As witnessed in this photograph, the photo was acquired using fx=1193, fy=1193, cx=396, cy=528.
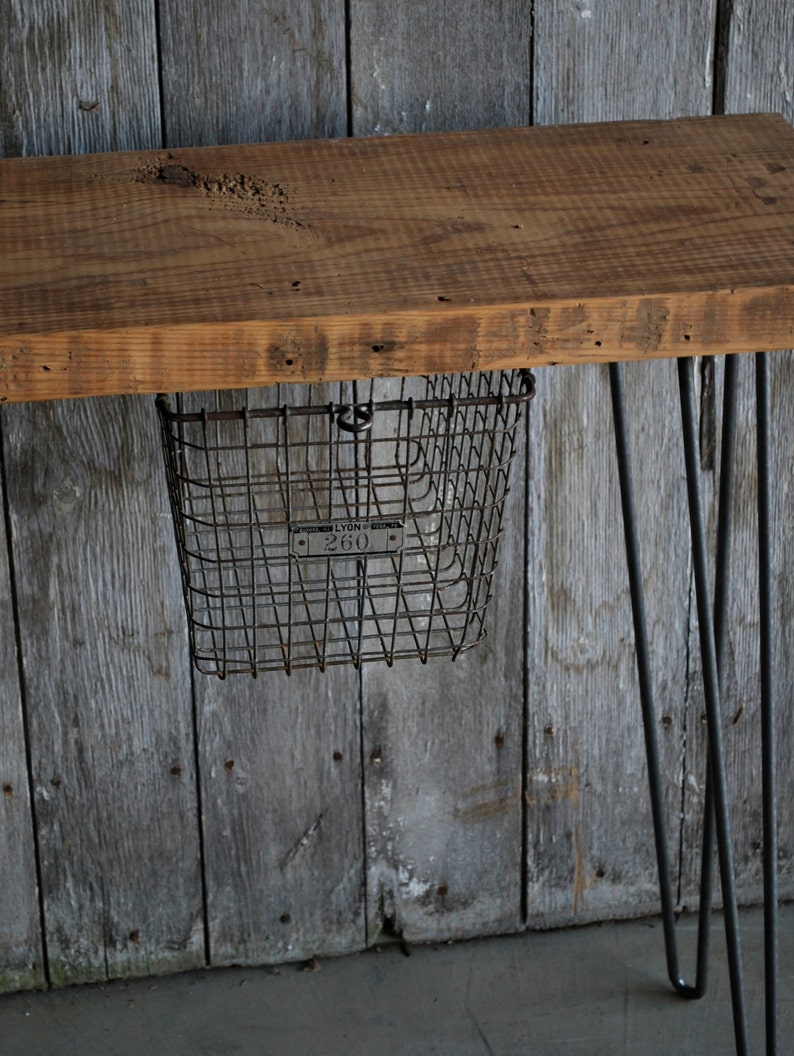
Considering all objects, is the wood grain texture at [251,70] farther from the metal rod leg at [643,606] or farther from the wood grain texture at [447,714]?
the metal rod leg at [643,606]

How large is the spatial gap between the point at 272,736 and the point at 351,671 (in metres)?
0.15

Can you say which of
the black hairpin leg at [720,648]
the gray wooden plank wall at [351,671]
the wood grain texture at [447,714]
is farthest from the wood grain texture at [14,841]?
the black hairpin leg at [720,648]

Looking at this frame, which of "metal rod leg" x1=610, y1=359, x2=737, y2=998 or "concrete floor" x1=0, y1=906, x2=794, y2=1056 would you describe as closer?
"metal rod leg" x1=610, y1=359, x2=737, y2=998

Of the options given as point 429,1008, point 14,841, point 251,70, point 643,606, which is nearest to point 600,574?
point 643,606

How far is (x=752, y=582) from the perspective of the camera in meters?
1.70

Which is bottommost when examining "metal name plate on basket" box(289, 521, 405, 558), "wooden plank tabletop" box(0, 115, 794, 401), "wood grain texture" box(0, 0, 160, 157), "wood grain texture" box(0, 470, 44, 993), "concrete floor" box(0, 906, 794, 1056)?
"concrete floor" box(0, 906, 794, 1056)

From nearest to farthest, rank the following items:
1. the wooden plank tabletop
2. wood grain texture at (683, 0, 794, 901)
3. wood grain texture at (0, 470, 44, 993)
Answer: the wooden plank tabletop < wood grain texture at (683, 0, 794, 901) < wood grain texture at (0, 470, 44, 993)

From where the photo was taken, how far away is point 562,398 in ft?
5.15

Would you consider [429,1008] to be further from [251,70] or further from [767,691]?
[251,70]

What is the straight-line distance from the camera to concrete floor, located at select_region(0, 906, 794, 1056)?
64.7 inches

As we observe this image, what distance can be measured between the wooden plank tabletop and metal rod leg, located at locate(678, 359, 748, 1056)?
0.17m

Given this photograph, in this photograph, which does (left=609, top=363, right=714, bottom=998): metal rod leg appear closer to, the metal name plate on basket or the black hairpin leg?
the black hairpin leg

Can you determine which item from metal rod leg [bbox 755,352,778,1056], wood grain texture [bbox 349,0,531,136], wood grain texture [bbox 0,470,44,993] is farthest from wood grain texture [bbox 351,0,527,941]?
wood grain texture [bbox 0,470,44,993]

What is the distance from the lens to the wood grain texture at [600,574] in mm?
1441
